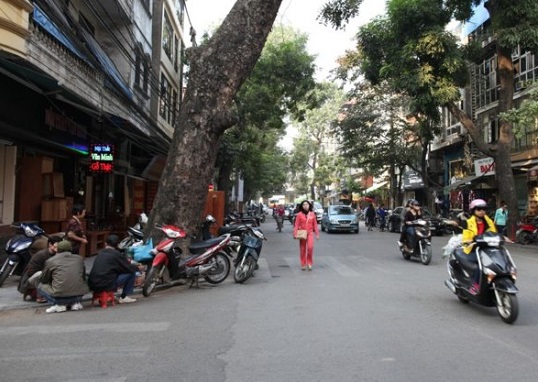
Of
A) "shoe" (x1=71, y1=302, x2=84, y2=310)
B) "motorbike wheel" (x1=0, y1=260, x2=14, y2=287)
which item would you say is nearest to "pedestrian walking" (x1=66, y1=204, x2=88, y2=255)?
"motorbike wheel" (x1=0, y1=260, x2=14, y2=287)

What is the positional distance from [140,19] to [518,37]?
1430 cm

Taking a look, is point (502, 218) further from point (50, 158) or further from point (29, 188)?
point (29, 188)

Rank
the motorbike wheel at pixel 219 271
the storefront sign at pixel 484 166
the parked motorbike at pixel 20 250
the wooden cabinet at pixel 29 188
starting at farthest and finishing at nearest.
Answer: the storefront sign at pixel 484 166 → the wooden cabinet at pixel 29 188 → the motorbike wheel at pixel 219 271 → the parked motorbike at pixel 20 250

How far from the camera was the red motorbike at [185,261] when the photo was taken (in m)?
9.01

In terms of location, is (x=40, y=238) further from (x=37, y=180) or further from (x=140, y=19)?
(x=140, y=19)

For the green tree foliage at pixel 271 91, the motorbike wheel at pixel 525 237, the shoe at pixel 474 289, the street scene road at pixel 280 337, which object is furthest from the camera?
the green tree foliage at pixel 271 91

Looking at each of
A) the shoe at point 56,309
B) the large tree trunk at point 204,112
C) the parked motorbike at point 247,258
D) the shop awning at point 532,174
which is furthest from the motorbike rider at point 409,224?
the shop awning at point 532,174

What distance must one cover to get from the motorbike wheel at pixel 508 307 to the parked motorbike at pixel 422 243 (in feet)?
20.4

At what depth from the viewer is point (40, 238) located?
9.34 metres

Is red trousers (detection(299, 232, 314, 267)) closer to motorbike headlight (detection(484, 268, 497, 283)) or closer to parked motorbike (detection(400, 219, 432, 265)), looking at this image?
parked motorbike (detection(400, 219, 432, 265))

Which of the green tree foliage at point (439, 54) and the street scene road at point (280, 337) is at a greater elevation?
the green tree foliage at point (439, 54)

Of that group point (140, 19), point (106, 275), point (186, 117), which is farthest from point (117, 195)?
point (106, 275)

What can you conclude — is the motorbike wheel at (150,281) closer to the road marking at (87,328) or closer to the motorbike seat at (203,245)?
the motorbike seat at (203,245)

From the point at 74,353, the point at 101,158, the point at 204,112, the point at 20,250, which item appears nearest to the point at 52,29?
the point at 204,112
